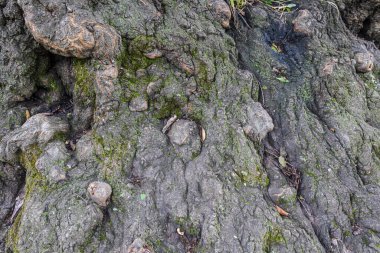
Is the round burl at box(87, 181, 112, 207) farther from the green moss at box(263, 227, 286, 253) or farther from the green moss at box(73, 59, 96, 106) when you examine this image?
the green moss at box(263, 227, 286, 253)

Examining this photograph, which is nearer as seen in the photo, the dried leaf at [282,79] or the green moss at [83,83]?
the green moss at [83,83]

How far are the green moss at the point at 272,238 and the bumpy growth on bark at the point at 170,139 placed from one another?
0.01 meters

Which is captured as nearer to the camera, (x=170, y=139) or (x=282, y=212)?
(x=282, y=212)

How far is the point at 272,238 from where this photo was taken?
258 cm

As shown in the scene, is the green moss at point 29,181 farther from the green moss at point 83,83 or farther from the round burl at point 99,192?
the green moss at point 83,83

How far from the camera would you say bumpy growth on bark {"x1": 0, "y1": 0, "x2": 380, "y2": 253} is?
2555 mm

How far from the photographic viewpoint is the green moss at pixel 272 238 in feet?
8.36

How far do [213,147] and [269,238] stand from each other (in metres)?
0.88

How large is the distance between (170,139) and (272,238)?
1.19 metres

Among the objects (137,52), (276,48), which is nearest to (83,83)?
(137,52)

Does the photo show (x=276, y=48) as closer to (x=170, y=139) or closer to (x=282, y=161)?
(x=282, y=161)

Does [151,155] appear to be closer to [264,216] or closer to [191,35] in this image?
[264,216]

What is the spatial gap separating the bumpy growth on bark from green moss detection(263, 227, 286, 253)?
0.04 ft

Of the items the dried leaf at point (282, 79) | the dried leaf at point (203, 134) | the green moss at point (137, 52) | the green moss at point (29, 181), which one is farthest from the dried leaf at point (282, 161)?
the green moss at point (29, 181)
